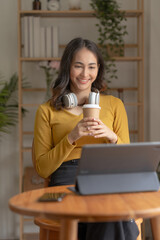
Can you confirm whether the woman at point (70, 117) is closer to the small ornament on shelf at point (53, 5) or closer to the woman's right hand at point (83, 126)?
the woman's right hand at point (83, 126)

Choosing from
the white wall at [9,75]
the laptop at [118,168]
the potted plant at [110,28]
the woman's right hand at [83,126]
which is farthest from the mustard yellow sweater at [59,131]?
the white wall at [9,75]

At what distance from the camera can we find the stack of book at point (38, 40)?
3641 mm

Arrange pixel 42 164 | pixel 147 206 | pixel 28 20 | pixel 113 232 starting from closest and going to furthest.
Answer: pixel 147 206, pixel 113 232, pixel 42 164, pixel 28 20

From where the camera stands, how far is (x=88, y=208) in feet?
4.23

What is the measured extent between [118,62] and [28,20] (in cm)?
94

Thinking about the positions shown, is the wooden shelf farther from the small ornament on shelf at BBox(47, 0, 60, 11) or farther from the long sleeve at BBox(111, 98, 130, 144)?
the long sleeve at BBox(111, 98, 130, 144)

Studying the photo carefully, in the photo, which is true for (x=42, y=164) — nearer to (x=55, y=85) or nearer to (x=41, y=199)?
(x=55, y=85)

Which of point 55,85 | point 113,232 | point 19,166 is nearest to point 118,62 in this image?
point 19,166

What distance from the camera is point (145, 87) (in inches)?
156

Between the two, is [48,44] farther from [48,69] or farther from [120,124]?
[120,124]

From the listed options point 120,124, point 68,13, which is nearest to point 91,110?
point 120,124

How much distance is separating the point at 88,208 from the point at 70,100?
97 centimetres

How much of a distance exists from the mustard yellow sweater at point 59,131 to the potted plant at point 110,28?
4.32 feet

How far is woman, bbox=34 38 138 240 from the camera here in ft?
6.84
